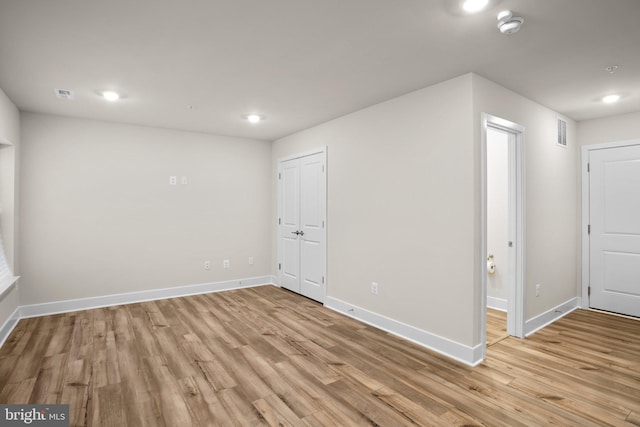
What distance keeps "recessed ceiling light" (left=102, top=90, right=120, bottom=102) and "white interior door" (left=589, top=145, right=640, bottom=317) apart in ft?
18.8

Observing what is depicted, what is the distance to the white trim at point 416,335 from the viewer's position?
2.80m

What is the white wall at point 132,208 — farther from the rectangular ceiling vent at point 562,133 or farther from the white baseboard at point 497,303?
the rectangular ceiling vent at point 562,133

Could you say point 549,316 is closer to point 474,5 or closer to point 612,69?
point 612,69

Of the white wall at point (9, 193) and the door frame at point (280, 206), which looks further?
the door frame at point (280, 206)

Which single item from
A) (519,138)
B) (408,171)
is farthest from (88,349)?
(519,138)

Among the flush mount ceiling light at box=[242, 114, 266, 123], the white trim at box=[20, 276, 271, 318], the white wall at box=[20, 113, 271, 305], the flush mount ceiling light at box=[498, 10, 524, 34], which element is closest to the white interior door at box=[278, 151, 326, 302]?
the white wall at box=[20, 113, 271, 305]

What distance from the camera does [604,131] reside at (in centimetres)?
411

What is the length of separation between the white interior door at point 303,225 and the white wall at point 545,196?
2297mm

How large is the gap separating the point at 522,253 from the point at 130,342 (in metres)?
4.07

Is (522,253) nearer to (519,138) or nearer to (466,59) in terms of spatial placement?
(519,138)

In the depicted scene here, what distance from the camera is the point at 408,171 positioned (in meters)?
3.34

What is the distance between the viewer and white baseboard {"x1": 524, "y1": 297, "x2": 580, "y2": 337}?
11.4 ft

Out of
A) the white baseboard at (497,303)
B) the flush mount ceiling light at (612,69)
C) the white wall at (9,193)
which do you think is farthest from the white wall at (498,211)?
the white wall at (9,193)

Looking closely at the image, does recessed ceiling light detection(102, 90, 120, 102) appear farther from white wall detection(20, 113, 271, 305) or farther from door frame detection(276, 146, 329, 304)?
door frame detection(276, 146, 329, 304)
